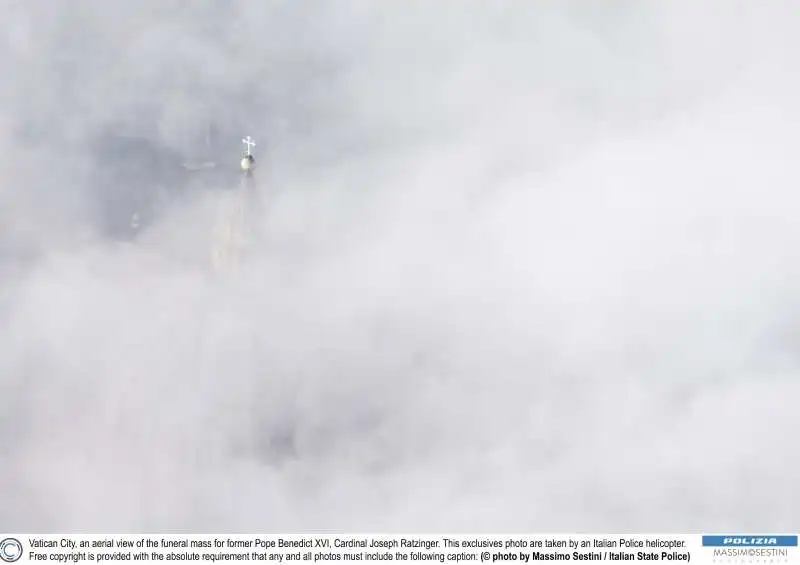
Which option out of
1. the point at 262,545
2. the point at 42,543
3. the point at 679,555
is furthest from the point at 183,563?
the point at 679,555

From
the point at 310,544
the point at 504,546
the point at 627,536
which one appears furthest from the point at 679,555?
the point at 310,544

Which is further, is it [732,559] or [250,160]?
[250,160]

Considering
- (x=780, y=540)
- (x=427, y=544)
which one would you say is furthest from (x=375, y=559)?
(x=780, y=540)

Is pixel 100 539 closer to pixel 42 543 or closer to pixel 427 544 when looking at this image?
pixel 42 543

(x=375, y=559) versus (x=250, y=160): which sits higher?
(x=250, y=160)

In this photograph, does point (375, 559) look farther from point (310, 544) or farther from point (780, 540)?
point (780, 540)

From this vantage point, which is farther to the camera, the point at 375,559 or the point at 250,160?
the point at 250,160
